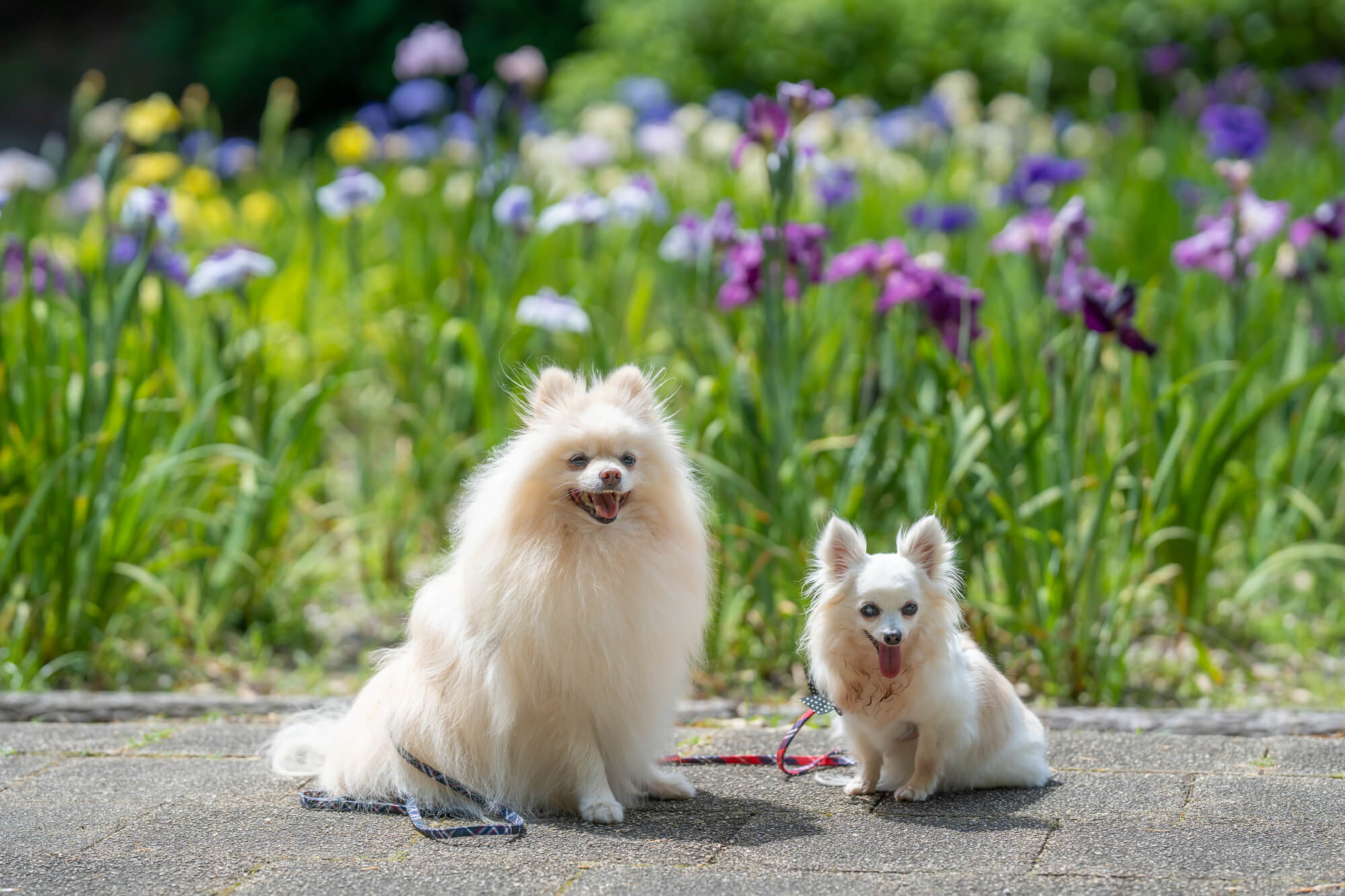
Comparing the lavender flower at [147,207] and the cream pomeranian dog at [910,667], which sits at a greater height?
the lavender flower at [147,207]

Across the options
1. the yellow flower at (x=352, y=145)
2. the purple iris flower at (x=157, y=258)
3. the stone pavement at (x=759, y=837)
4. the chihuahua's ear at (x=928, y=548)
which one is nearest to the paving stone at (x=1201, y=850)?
the stone pavement at (x=759, y=837)

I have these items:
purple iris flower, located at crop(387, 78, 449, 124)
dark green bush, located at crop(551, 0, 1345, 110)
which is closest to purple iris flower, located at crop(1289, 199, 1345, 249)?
purple iris flower, located at crop(387, 78, 449, 124)

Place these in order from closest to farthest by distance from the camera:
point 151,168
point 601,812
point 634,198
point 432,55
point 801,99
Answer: point 601,812 → point 801,99 → point 634,198 → point 432,55 → point 151,168

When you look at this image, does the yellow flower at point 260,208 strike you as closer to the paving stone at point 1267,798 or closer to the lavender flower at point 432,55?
the lavender flower at point 432,55

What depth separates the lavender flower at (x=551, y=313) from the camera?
15.7ft

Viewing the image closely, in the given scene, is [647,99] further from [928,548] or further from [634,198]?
[928,548]

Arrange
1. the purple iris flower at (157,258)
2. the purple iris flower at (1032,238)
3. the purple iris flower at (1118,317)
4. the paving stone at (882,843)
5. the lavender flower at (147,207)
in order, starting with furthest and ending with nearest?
the purple iris flower at (157,258) → the lavender flower at (147,207) → the purple iris flower at (1032,238) → the purple iris flower at (1118,317) → the paving stone at (882,843)

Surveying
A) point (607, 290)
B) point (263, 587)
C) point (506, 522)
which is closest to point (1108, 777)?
point (506, 522)

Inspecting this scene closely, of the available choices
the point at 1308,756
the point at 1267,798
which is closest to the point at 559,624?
the point at 1267,798

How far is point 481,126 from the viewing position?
5.80 metres

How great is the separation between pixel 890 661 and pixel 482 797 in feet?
3.07

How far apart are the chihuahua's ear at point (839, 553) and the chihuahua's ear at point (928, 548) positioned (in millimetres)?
92

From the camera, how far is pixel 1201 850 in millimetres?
2611

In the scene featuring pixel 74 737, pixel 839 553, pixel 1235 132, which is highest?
pixel 1235 132
